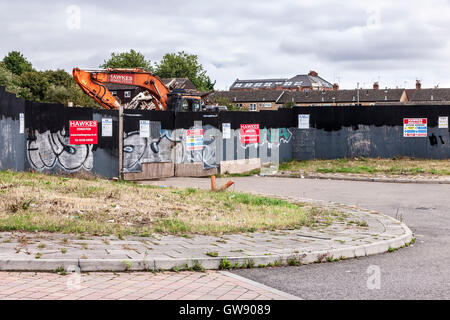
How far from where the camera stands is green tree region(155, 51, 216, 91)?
436ft

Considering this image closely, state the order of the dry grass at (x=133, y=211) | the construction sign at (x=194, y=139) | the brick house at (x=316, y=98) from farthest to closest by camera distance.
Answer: the brick house at (x=316, y=98)
the construction sign at (x=194, y=139)
the dry grass at (x=133, y=211)

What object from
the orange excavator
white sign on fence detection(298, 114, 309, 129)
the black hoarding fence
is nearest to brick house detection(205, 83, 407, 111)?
the orange excavator

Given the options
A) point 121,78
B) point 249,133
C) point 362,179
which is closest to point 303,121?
point 249,133

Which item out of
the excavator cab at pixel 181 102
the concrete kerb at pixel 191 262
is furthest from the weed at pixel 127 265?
the excavator cab at pixel 181 102

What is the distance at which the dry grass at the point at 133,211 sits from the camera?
8844mm

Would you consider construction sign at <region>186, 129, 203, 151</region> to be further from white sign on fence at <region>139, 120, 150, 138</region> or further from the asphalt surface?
the asphalt surface

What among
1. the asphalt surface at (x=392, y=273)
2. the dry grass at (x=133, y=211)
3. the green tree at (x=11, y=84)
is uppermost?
the green tree at (x=11, y=84)

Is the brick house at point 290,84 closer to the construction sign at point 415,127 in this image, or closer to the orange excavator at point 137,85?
the orange excavator at point 137,85

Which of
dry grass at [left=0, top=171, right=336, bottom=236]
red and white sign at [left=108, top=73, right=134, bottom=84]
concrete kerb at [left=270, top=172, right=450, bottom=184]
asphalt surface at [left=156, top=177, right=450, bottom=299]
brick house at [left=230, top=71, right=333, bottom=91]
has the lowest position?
asphalt surface at [left=156, top=177, right=450, bottom=299]

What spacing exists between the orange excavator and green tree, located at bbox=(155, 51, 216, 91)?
103732 millimetres

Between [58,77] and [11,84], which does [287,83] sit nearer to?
[58,77]

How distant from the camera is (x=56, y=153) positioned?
57.9ft

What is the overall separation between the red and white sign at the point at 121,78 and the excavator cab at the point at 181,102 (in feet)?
7.17

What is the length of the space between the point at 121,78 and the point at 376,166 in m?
12.1
